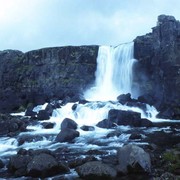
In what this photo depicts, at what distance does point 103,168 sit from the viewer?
61.2 ft

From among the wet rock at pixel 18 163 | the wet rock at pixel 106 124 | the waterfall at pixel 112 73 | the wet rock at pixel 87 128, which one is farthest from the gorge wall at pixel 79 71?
the wet rock at pixel 18 163

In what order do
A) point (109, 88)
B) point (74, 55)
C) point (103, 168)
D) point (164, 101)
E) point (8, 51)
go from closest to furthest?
point (103, 168)
point (164, 101)
point (109, 88)
point (74, 55)
point (8, 51)

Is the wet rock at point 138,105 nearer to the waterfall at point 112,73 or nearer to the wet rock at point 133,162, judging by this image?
the waterfall at point 112,73

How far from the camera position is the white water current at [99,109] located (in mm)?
31047

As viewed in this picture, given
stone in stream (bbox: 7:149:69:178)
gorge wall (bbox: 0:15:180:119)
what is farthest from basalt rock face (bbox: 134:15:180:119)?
stone in stream (bbox: 7:149:69:178)

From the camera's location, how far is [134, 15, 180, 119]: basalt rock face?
2125 inches

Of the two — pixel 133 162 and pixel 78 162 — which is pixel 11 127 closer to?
pixel 78 162

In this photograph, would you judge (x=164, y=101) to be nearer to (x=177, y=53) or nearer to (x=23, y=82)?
(x=177, y=53)

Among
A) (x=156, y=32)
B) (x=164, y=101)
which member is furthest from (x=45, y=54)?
(x=164, y=101)

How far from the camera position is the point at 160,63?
2248 inches

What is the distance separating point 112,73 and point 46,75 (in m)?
13.9

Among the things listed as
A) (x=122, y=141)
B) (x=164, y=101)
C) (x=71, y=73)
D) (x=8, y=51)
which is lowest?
(x=122, y=141)

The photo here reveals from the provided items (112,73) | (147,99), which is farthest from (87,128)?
(112,73)

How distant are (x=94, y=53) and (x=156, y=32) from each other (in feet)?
44.1
